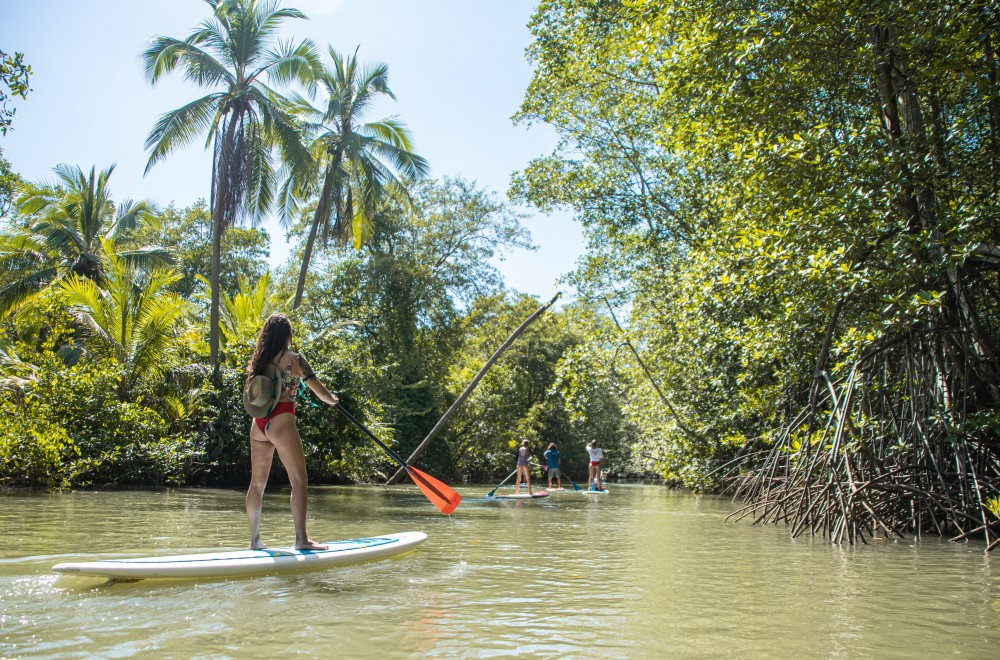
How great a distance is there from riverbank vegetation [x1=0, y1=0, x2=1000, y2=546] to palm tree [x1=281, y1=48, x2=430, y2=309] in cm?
10

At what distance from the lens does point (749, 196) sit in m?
11.0

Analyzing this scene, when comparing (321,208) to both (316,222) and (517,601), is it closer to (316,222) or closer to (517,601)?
(316,222)

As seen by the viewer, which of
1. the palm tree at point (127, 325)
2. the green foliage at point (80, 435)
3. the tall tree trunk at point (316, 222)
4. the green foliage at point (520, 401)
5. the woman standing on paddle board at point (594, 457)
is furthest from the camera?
the green foliage at point (520, 401)

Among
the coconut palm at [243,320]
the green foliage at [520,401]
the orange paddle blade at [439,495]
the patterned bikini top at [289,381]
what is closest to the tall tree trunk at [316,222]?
the coconut palm at [243,320]

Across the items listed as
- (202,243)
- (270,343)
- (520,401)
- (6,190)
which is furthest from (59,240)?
(270,343)

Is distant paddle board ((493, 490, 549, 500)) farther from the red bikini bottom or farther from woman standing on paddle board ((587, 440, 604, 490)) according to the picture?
the red bikini bottom

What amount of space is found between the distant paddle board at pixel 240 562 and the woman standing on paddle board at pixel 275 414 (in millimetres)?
290

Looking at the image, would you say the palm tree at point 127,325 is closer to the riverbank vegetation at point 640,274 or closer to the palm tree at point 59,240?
the riverbank vegetation at point 640,274

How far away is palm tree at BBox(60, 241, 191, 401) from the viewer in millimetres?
18094

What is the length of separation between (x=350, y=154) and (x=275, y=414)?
66.1 feet

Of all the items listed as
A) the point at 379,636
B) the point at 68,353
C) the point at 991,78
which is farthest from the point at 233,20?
the point at 379,636

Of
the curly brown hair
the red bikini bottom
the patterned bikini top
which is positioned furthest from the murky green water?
the curly brown hair

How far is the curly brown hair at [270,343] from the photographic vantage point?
618cm

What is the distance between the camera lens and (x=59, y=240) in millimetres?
25734
